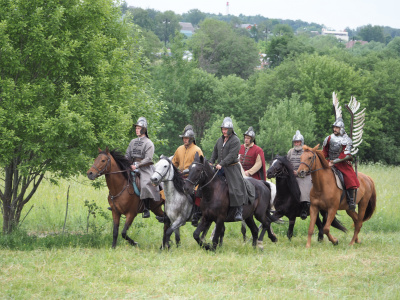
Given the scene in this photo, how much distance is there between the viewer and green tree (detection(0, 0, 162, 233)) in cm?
1286

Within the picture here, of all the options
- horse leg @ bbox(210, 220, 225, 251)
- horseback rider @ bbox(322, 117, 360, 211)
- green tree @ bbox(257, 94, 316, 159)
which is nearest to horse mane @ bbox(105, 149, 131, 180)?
horse leg @ bbox(210, 220, 225, 251)

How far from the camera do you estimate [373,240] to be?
15305 millimetres

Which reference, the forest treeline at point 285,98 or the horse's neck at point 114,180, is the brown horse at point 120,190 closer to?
the horse's neck at point 114,180

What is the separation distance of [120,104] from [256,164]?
3.94 metres

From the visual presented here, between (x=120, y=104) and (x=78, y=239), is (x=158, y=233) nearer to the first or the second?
(x=78, y=239)

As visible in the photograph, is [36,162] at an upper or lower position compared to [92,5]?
lower

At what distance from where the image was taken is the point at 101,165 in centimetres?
1252

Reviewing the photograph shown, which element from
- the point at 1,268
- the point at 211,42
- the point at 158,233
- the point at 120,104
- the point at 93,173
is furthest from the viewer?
the point at 211,42

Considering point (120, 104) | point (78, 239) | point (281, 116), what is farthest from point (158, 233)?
point (281, 116)

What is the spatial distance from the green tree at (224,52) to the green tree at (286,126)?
29.0 m

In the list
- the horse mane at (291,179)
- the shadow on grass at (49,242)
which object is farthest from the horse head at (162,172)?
the horse mane at (291,179)

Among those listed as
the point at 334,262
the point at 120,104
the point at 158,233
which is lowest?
the point at 158,233

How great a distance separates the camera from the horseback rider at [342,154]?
14.0m

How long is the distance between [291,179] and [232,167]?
2681mm
